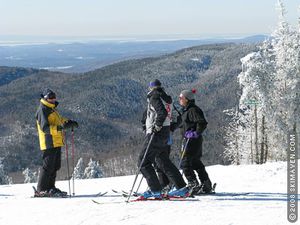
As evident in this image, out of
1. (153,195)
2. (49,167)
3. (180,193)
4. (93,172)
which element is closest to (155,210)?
(153,195)

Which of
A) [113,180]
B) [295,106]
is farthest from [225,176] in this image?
[295,106]

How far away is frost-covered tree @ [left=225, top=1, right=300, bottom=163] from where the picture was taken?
27219 millimetres

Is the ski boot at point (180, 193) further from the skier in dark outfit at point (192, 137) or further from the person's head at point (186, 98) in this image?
the person's head at point (186, 98)

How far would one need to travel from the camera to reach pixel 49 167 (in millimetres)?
9641

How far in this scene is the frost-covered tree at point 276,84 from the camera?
89.3 ft

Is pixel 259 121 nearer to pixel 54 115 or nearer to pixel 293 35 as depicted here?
pixel 293 35

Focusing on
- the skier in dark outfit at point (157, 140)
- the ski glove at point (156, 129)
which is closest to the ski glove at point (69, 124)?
the skier in dark outfit at point (157, 140)

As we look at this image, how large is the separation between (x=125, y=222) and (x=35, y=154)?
184m

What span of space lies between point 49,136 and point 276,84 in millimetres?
21734

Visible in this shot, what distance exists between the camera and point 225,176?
13977mm

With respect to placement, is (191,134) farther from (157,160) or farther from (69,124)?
(69,124)

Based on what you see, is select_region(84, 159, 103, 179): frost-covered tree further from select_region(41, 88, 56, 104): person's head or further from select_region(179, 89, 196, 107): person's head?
select_region(179, 89, 196, 107): person's head

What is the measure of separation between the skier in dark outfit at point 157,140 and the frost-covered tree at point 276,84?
19318 millimetres

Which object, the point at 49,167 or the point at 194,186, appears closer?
the point at 194,186
